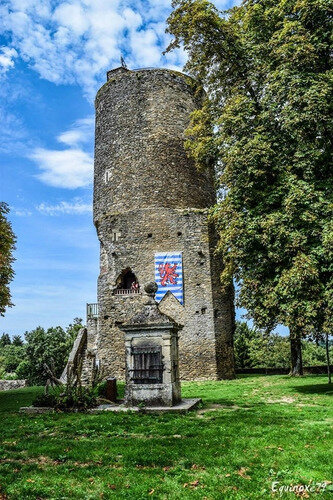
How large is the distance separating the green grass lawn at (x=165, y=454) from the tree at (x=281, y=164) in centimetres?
427

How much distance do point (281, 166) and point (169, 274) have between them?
9.00m

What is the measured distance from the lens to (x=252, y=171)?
13984 mm

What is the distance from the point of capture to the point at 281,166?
46.2 feet

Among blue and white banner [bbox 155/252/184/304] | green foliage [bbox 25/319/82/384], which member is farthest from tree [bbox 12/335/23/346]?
blue and white banner [bbox 155/252/184/304]

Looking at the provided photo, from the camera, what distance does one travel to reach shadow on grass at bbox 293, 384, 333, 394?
12373mm

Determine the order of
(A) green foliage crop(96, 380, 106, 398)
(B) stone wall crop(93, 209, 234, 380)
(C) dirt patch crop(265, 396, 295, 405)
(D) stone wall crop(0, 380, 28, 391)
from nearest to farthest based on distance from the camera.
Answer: (C) dirt patch crop(265, 396, 295, 405) < (A) green foliage crop(96, 380, 106, 398) < (B) stone wall crop(93, 209, 234, 380) < (D) stone wall crop(0, 380, 28, 391)

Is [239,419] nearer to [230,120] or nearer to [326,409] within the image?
[326,409]

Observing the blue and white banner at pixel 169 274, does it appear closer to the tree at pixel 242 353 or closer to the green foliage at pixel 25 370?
the tree at pixel 242 353

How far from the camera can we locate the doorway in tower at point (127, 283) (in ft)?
70.9

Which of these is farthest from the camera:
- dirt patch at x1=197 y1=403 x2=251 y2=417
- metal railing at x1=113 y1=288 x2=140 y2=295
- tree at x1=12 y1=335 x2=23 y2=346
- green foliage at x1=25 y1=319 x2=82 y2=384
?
tree at x1=12 y1=335 x2=23 y2=346

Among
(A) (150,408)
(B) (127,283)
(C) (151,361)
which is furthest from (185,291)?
(A) (150,408)

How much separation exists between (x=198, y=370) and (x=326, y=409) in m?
11.7

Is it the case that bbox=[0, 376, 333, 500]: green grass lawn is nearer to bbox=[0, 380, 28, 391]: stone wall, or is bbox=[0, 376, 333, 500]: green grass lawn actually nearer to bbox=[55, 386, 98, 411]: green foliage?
bbox=[55, 386, 98, 411]: green foliage

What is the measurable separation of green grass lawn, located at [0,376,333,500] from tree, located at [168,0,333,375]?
427 cm
